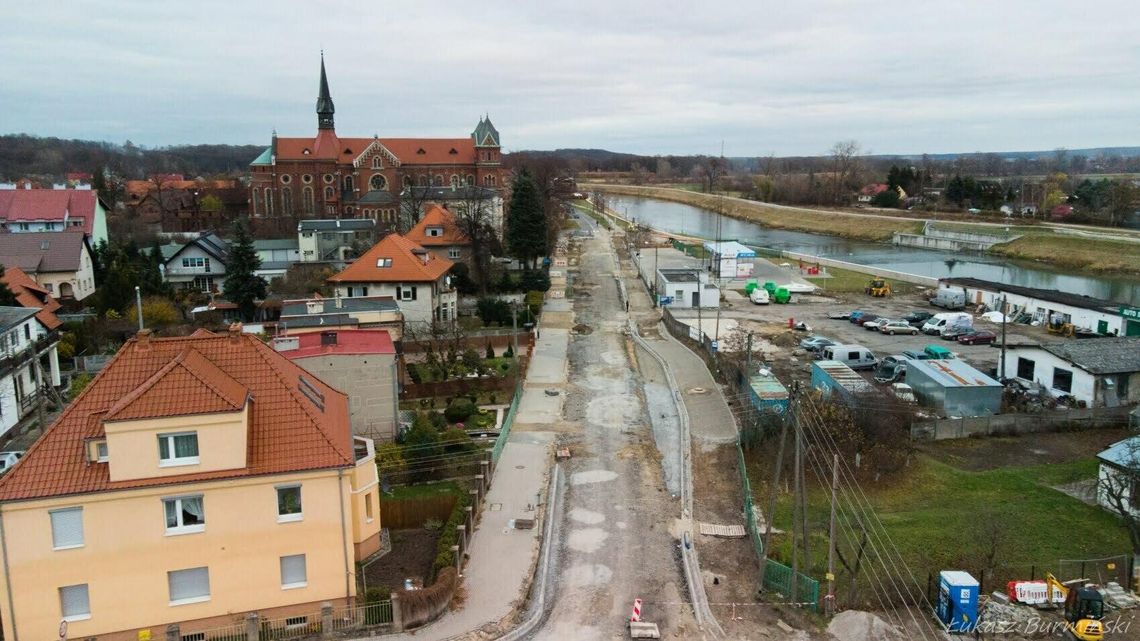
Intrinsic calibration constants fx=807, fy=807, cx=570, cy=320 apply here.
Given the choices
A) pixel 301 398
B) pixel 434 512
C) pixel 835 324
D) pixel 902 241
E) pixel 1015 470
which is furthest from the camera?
pixel 902 241

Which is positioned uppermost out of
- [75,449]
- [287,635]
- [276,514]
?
[75,449]

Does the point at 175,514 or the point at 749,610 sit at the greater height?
the point at 175,514

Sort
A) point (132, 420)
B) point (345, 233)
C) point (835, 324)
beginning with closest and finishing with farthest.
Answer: point (132, 420) → point (835, 324) → point (345, 233)

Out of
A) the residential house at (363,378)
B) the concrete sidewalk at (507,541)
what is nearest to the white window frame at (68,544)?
the concrete sidewalk at (507,541)

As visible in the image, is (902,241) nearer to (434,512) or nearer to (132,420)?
(434,512)

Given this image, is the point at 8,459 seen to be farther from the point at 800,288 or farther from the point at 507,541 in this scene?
the point at 800,288

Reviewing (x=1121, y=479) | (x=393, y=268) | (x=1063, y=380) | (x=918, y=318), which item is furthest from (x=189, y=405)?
(x=918, y=318)

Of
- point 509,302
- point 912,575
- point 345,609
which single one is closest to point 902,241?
point 509,302
